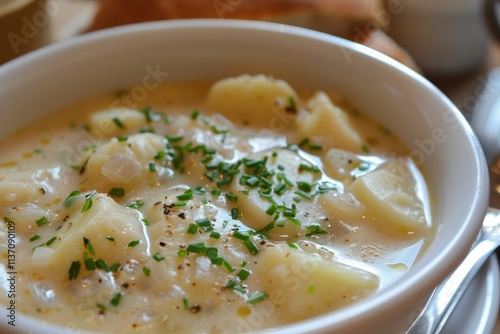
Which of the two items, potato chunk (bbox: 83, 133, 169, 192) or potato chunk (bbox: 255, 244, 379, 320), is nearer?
potato chunk (bbox: 255, 244, 379, 320)

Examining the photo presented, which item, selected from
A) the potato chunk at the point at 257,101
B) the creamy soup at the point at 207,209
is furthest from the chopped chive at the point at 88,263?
the potato chunk at the point at 257,101

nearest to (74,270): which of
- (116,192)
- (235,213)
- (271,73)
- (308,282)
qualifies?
(116,192)

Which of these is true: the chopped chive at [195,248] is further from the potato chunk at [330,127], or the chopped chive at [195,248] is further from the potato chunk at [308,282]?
the potato chunk at [330,127]

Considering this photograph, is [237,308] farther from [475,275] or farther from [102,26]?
[102,26]

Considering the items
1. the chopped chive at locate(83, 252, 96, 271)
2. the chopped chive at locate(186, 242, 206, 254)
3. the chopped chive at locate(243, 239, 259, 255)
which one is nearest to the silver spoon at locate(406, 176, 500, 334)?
the chopped chive at locate(243, 239, 259, 255)

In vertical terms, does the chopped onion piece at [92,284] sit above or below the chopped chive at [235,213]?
above

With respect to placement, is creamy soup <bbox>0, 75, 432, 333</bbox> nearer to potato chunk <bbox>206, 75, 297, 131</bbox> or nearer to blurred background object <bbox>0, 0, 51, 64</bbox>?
potato chunk <bbox>206, 75, 297, 131</bbox>

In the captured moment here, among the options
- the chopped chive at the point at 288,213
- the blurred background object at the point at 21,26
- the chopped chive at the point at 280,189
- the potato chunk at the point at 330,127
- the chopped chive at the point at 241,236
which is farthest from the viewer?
the blurred background object at the point at 21,26

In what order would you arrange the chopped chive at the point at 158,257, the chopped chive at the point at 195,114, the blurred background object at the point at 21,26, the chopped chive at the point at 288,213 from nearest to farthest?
1. the chopped chive at the point at 158,257
2. the chopped chive at the point at 288,213
3. the chopped chive at the point at 195,114
4. the blurred background object at the point at 21,26
